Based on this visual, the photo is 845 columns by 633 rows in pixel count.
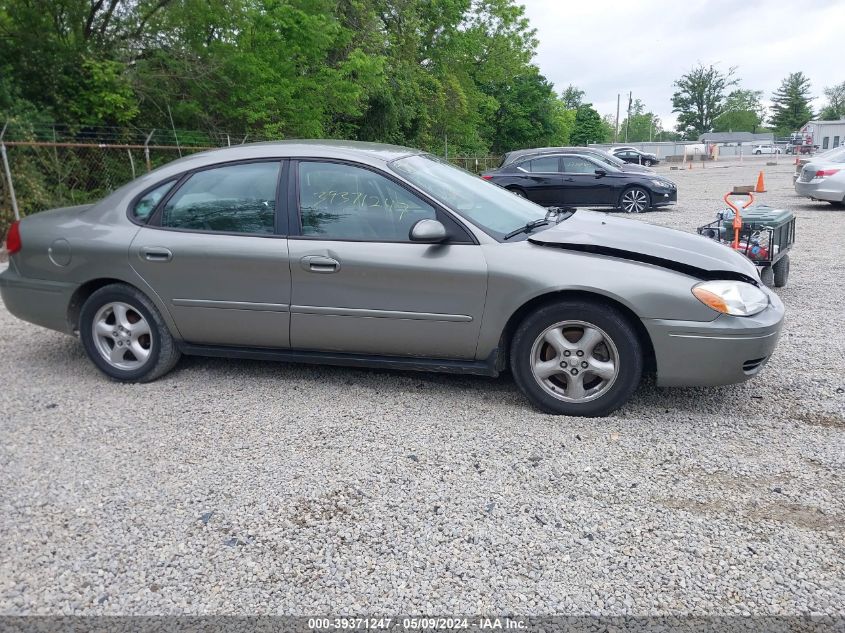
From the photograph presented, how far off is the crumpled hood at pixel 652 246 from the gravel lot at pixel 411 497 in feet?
2.78

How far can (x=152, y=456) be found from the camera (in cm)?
363

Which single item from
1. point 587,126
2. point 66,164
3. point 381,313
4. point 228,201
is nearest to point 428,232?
point 381,313

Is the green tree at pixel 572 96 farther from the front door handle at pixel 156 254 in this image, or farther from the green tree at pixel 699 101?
the front door handle at pixel 156 254

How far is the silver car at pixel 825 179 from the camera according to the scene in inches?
582

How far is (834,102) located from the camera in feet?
393

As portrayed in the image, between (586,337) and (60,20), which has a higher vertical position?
(60,20)

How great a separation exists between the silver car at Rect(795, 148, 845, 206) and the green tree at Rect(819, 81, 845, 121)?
119838mm

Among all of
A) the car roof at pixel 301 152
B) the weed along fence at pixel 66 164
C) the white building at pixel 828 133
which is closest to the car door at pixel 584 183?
the weed along fence at pixel 66 164

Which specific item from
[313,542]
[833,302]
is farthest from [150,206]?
[833,302]

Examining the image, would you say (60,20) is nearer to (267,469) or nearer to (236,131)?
(236,131)

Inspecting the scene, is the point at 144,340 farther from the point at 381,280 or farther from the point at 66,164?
the point at 66,164

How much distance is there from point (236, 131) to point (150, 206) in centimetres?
1450

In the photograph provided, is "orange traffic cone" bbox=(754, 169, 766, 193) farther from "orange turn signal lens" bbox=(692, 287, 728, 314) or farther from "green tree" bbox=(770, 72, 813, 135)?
"green tree" bbox=(770, 72, 813, 135)

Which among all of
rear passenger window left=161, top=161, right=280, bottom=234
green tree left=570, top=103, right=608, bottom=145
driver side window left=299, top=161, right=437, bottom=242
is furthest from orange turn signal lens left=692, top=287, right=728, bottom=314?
green tree left=570, top=103, right=608, bottom=145
